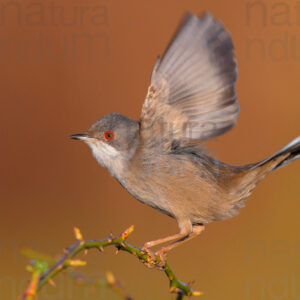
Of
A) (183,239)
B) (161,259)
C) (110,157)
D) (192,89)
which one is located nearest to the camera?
(161,259)

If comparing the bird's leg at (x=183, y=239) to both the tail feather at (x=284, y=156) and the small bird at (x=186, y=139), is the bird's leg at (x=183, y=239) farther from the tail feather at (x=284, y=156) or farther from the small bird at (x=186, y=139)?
the tail feather at (x=284, y=156)

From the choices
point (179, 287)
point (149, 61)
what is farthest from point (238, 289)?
point (179, 287)

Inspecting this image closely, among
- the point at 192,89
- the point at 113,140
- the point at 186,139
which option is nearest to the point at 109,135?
the point at 113,140

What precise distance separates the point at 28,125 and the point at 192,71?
4527 millimetres

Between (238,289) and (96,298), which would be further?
(238,289)

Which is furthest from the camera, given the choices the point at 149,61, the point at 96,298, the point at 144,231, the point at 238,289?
the point at 149,61

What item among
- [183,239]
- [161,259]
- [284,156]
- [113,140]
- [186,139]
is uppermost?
[113,140]

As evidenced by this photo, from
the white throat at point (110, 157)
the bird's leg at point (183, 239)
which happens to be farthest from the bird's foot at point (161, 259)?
the white throat at point (110, 157)

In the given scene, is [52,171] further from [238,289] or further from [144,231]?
[238,289]

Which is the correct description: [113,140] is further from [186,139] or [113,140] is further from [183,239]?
[183,239]

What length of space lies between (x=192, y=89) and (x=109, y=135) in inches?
32.6

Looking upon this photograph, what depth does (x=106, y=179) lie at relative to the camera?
22.0 feet

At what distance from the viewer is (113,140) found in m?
3.74

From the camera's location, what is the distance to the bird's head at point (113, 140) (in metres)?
3.66
